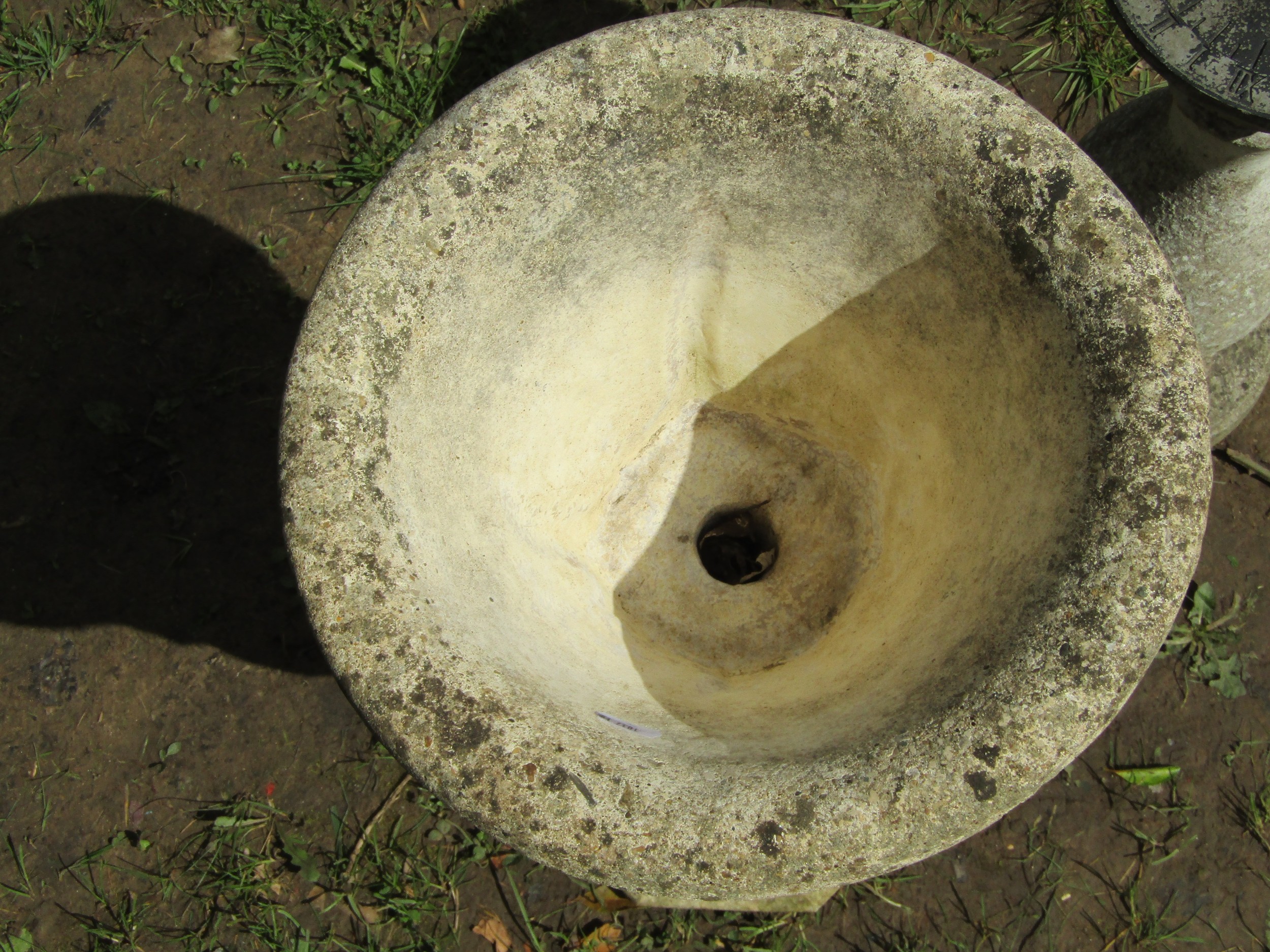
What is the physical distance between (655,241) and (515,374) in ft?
1.33

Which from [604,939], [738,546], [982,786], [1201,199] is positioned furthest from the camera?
[604,939]

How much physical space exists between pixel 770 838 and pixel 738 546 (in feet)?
3.96

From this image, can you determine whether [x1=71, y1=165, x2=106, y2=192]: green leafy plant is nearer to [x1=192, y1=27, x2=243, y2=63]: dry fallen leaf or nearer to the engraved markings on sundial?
[x1=192, y1=27, x2=243, y2=63]: dry fallen leaf

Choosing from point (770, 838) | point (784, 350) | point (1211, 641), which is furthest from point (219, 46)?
point (1211, 641)

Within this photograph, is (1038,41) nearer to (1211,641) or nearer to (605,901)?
(1211,641)

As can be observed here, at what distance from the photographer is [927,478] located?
78.0 inches

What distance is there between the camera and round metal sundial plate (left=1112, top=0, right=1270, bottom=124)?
5.05 feet

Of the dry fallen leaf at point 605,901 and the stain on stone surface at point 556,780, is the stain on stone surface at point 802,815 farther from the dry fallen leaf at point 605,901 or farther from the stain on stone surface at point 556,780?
the dry fallen leaf at point 605,901

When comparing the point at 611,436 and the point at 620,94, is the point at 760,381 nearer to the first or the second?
the point at 611,436

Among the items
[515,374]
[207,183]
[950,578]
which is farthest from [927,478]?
[207,183]

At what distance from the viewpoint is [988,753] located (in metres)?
1.45

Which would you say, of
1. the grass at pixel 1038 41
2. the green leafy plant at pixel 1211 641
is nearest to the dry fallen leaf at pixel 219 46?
the grass at pixel 1038 41

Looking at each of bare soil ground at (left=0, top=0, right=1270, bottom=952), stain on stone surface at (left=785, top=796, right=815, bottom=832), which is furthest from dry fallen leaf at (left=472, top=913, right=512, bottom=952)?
stain on stone surface at (left=785, top=796, right=815, bottom=832)

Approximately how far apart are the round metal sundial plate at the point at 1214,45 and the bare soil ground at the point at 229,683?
1.87m
